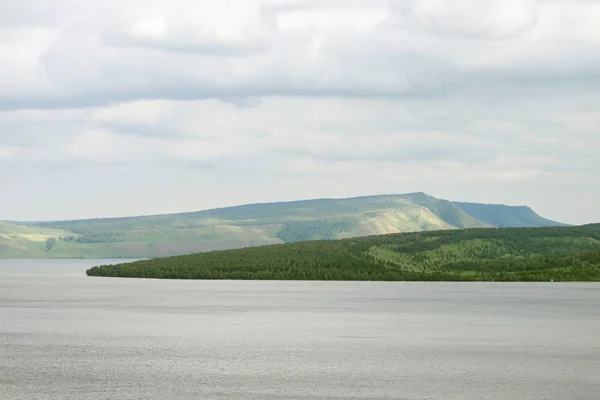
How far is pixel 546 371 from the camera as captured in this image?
222 ft

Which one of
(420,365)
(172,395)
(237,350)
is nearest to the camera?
(172,395)

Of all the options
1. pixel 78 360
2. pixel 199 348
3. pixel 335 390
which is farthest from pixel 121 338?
pixel 335 390

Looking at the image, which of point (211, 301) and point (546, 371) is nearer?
point (546, 371)

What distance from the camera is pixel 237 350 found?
8106cm

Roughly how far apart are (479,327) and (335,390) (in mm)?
51810

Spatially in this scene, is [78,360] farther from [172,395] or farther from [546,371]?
[546,371]

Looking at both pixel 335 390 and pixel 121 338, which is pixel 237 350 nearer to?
pixel 121 338

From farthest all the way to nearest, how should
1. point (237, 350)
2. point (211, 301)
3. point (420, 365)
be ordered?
1. point (211, 301)
2. point (237, 350)
3. point (420, 365)

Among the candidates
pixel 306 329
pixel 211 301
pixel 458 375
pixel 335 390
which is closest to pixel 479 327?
pixel 306 329

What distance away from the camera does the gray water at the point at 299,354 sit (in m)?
58.8

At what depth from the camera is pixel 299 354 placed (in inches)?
3068

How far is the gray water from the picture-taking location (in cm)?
5881

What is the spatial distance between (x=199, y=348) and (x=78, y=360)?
473 inches

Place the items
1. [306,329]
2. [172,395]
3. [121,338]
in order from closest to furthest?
[172,395] → [121,338] → [306,329]
